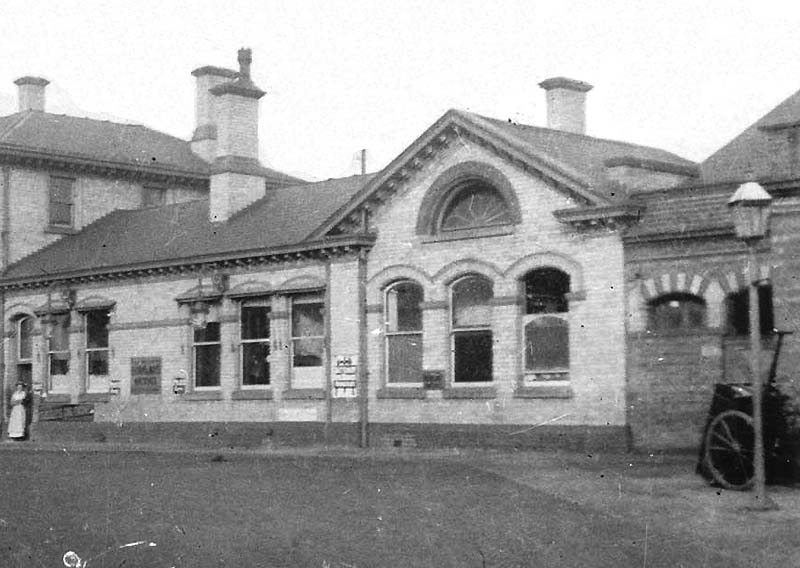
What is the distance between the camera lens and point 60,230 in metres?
37.6

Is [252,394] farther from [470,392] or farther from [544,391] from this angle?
[544,391]

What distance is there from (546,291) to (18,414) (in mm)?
16325

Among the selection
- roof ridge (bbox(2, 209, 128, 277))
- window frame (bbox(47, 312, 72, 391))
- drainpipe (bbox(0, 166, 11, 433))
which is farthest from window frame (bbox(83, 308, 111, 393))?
roof ridge (bbox(2, 209, 128, 277))

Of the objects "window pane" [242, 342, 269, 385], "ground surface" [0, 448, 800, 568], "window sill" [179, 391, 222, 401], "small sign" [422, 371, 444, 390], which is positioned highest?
"window pane" [242, 342, 269, 385]

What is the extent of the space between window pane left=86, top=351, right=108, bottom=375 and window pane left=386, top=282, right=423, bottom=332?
978 cm

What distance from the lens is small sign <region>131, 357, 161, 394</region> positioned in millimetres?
31953

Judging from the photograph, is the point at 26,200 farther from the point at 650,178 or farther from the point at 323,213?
the point at 650,178

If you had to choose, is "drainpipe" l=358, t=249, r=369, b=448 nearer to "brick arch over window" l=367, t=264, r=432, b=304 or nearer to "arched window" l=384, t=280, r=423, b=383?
"brick arch over window" l=367, t=264, r=432, b=304

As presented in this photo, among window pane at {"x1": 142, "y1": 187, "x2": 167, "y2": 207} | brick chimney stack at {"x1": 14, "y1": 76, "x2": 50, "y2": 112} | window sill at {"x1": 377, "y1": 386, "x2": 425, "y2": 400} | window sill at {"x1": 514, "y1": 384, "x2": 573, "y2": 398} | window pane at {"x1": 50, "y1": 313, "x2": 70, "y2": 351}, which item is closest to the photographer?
window sill at {"x1": 514, "y1": 384, "x2": 573, "y2": 398}

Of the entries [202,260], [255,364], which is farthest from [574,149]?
[202,260]

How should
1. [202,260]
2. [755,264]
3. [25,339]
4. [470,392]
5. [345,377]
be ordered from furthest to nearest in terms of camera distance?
1. [25,339]
2. [202,260]
3. [345,377]
4. [470,392]
5. [755,264]

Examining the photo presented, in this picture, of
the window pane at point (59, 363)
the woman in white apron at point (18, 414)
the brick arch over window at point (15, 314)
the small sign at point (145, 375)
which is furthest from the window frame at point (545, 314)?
the brick arch over window at point (15, 314)

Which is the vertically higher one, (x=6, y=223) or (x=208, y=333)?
(x=6, y=223)

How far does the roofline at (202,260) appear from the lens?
27234 millimetres
